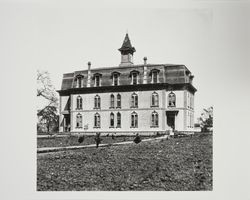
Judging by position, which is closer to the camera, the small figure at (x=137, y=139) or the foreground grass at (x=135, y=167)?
the foreground grass at (x=135, y=167)

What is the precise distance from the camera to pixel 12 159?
486 centimetres

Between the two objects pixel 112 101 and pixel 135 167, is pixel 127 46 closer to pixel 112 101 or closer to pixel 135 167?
pixel 112 101

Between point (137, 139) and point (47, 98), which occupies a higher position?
point (47, 98)

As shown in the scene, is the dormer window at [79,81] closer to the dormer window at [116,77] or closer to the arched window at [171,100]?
the dormer window at [116,77]

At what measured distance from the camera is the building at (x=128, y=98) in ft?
16.1

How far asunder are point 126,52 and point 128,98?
1.89 feet

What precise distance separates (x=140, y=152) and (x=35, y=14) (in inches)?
84.3

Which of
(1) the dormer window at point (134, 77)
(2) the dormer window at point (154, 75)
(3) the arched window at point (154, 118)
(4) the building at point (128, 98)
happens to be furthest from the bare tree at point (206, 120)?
Answer: (1) the dormer window at point (134, 77)

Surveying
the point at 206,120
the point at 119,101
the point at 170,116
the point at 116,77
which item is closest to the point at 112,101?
the point at 119,101

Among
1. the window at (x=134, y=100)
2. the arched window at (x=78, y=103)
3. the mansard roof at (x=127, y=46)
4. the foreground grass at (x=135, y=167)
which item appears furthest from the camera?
the arched window at (x=78, y=103)

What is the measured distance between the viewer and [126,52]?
4.95 metres

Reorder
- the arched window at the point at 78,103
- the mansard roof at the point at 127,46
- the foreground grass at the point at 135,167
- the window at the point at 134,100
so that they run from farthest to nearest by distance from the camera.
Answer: the arched window at the point at 78,103 → the window at the point at 134,100 → the mansard roof at the point at 127,46 → the foreground grass at the point at 135,167

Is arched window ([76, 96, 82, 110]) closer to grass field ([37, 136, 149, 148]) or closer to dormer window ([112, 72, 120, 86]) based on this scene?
grass field ([37, 136, 149, 148])

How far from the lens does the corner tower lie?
4910 millimetres
